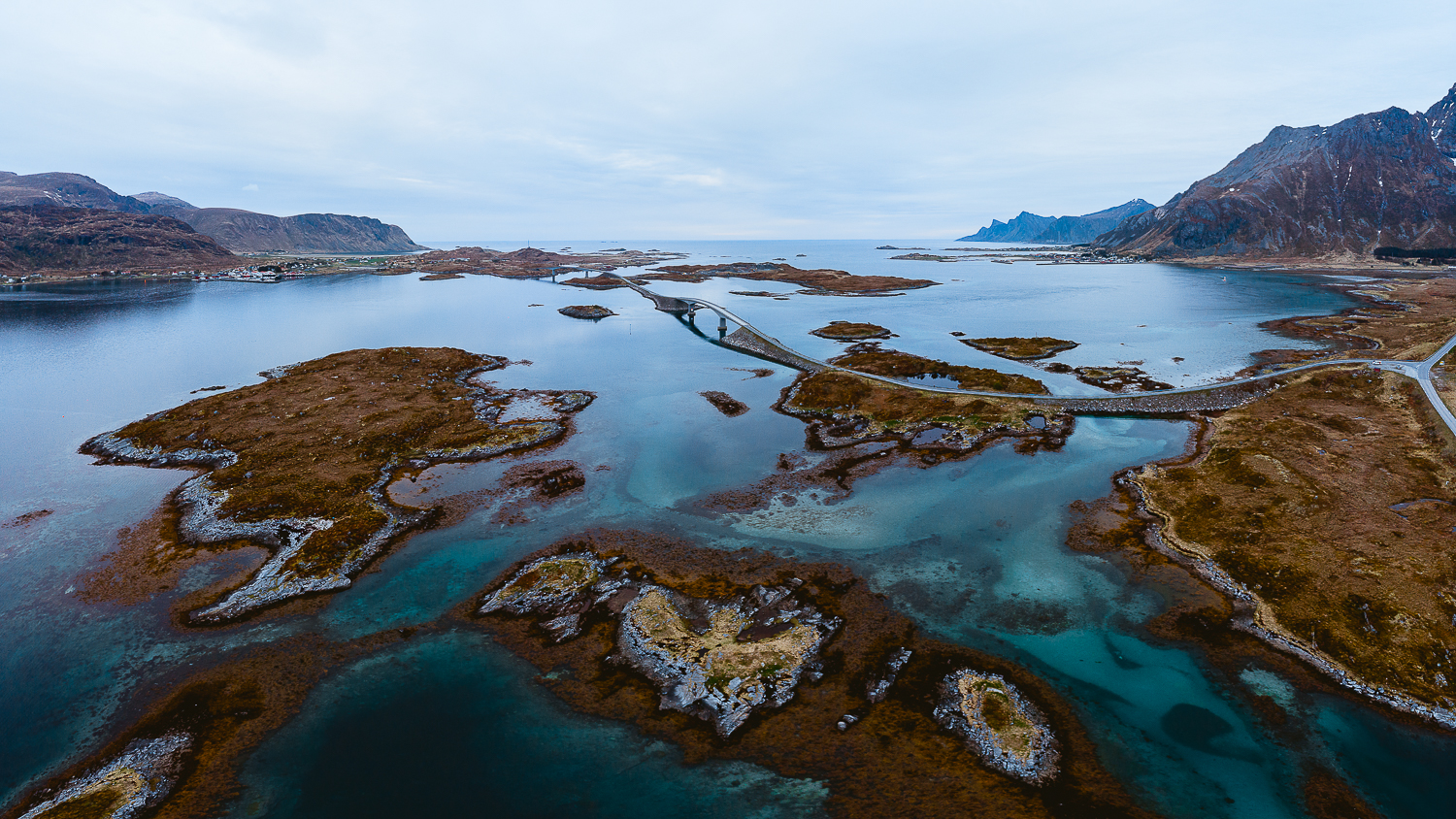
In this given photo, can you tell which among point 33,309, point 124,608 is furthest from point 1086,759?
point 33,309

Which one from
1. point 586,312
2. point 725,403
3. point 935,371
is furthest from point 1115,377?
point 586,312

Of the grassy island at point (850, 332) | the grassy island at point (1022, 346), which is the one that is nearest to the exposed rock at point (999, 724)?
the grassy island at point (1022, 346)

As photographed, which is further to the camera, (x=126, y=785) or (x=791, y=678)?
(x=791, y=678)

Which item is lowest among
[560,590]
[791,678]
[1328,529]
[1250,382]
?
[791,678]

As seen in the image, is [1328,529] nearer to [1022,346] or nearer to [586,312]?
[1022,346]

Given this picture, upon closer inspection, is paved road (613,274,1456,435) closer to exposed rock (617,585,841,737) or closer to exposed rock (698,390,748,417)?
exposed rock (698,390,748,417)

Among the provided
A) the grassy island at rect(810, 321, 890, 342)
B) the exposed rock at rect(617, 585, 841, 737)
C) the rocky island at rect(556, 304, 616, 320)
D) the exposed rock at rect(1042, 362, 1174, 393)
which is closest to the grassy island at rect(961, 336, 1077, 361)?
the exposed rock at rect(1042, 362, 1174, 393)

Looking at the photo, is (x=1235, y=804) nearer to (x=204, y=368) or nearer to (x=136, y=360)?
(x=204, y=368)
